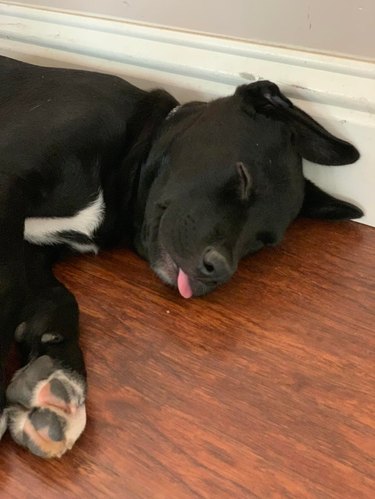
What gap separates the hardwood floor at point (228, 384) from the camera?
1083mm

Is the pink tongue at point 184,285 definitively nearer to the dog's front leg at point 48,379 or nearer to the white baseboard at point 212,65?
the dog's front leg at point 48,379

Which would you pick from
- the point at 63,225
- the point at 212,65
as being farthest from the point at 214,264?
the point at 212,65

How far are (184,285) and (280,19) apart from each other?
2.30ft

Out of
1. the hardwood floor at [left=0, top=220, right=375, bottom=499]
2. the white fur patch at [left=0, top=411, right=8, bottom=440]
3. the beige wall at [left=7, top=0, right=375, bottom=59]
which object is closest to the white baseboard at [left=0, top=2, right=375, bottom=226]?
the beige wall at [left=7, top=0, right=375, bottom=59]

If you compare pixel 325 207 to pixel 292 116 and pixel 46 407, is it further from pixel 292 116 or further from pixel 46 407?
pixel 46 407

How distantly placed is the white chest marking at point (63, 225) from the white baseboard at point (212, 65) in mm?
509

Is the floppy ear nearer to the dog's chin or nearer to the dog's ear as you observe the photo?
the dog's ear

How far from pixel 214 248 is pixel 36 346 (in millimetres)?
397

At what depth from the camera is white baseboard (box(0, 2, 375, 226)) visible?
1663 millimetres

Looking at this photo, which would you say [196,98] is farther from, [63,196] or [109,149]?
Result: [63,196]

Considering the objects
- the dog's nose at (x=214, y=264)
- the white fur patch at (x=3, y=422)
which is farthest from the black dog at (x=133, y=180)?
the white fur patch at (x=3, y=422)

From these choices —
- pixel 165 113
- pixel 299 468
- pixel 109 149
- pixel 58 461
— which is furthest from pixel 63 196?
pixel 299 468

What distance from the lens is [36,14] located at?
2121mm

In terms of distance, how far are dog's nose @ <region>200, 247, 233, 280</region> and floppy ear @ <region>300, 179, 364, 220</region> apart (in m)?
0.41
